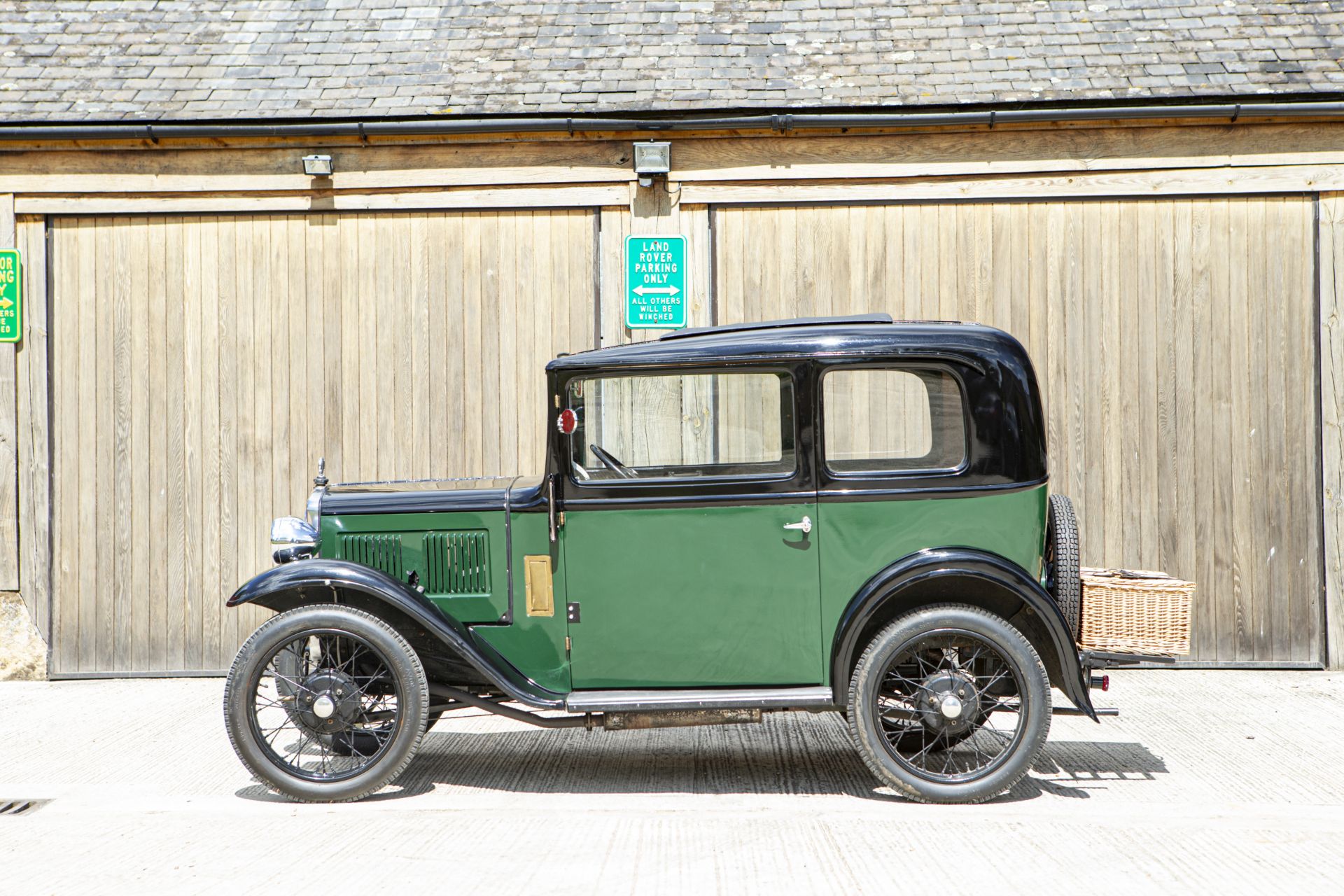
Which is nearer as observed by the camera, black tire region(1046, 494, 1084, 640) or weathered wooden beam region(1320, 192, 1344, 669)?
black tire region(1046, 494, 1084, 640)

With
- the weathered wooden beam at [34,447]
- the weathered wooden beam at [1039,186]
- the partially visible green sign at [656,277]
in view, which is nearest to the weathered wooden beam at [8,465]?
the weathered wooden beam at [34,447]

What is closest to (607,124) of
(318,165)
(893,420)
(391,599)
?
(318,165)

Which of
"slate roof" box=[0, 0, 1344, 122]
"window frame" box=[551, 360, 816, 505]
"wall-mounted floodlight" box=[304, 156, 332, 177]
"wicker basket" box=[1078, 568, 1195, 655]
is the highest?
"slate roof" box=[0, 0, 1344, 122]

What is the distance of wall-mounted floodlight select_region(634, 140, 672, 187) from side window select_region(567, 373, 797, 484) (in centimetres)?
266

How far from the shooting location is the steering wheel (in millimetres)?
4418

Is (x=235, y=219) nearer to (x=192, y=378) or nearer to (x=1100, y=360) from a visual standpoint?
(x=192, y=378)

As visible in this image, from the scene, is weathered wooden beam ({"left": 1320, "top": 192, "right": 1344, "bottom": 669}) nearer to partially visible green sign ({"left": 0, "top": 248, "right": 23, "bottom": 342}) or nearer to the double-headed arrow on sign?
the double-headed arrow on sign

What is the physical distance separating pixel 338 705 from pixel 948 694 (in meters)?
2.44

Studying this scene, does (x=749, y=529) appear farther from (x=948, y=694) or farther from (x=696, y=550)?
(x=948, y=694)

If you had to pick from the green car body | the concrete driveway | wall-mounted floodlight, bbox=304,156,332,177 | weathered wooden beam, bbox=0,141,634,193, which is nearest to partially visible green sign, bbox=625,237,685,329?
weathered wooden beam, bbox=0,141,634,193

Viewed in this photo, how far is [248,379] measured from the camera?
271 inches

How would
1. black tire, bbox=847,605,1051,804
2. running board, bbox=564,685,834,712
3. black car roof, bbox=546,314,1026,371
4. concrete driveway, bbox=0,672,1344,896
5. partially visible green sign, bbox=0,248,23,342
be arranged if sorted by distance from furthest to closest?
partially visible green sign, bbox=0,248,23,342 → black car roof, bbox=546,314,1026,371 → running board, bbox=564,685,834,712 → black tire, bbox=847,605,1051,804 → concrete driveway, bbox=0,672,1344,896

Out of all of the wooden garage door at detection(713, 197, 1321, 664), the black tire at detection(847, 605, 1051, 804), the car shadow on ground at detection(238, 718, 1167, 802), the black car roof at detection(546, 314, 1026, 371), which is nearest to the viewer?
the black tire at detection(847, 605, 1051, 804)

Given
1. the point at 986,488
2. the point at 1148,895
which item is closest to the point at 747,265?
the point at 986,488
